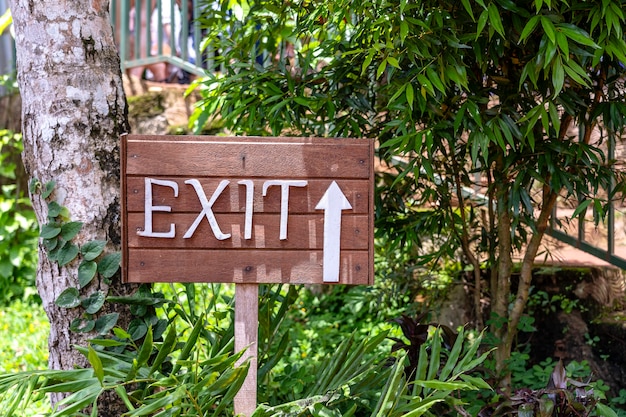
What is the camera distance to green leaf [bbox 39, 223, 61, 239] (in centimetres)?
229

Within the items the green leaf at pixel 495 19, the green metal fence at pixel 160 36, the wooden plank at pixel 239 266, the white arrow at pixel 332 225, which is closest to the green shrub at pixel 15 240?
the green metal fence at pixel 160 36

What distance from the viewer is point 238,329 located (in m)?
2.16

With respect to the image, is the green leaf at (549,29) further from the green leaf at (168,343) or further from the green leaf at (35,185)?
the green leaf at (35,185)

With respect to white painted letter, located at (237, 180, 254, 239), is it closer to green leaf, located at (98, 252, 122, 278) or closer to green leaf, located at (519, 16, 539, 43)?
green leaf, located at (98, 252, 122, 278)

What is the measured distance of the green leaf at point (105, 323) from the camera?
233 cm

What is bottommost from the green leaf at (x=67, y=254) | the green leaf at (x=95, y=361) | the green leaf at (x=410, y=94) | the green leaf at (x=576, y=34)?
the green leaf at (x=95, y=361)

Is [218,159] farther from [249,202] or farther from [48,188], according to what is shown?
[48,188]

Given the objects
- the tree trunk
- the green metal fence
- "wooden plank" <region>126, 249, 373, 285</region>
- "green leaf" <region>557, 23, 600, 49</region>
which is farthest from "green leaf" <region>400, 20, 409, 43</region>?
the green metal fence

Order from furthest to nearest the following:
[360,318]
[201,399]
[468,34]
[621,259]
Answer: [360,318] → [621,259] → [468,34] → [201,399]

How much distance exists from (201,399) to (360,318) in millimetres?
2208

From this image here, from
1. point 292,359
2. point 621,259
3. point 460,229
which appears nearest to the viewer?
point 460,229

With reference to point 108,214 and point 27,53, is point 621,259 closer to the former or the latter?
point 108,214

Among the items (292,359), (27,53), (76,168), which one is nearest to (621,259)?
(292,359)

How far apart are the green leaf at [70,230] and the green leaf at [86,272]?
0.32 ft
